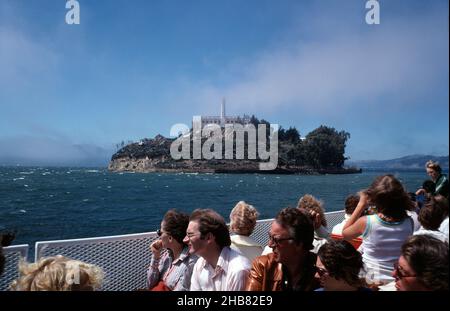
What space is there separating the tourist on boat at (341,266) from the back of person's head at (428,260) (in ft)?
1.17

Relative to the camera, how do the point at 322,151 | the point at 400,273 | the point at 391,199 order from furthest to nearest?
1. the point at 322,151
2. the point at 391,199
3. the point at 400,273

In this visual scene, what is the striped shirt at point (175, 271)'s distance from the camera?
309 cm

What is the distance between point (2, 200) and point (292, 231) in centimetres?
6579

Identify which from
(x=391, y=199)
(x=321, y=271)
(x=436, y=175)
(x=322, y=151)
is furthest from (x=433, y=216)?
(x=322, y=151)

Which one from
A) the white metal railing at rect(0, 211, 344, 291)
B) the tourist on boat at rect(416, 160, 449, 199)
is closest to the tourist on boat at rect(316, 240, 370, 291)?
the white metal railing at rect(0, 211, 344, 291)

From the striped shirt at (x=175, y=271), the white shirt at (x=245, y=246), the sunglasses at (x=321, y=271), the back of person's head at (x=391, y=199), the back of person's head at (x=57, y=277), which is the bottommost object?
the striped shirt at (x=175, y=271)

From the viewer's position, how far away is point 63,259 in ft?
6.97

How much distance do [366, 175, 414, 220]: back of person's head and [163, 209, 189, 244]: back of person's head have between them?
5.18 feet

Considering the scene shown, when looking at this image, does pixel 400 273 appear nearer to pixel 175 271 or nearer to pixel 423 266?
pixel 423 266

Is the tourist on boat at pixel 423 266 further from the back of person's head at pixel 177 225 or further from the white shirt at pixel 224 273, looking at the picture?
the back of person's head at pixel 177 225

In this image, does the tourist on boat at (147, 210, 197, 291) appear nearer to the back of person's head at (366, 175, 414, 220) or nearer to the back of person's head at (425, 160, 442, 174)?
the back of person's head at (366, 175, 414, 220)

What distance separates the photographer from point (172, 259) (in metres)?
3.42

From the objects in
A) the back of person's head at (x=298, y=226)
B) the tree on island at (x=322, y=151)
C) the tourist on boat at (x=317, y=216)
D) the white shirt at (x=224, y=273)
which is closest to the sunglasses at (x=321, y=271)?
the back of person's head at (x=298, y=226)

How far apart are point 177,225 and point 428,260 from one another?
6.63ft
